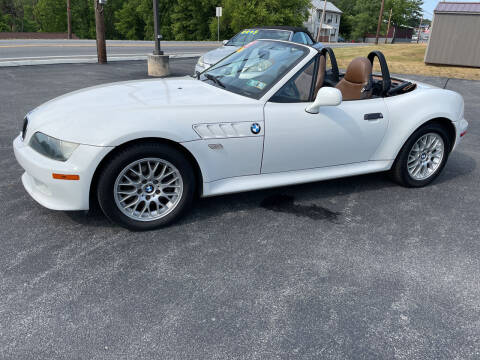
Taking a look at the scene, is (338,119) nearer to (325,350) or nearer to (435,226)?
(435,226)

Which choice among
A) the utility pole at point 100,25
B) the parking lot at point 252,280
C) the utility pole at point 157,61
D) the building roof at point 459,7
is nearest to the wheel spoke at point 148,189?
the parking lot at point 252,280

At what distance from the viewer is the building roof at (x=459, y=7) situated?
1606cm

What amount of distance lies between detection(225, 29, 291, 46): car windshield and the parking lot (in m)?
7.10

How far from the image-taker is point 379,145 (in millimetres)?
4059

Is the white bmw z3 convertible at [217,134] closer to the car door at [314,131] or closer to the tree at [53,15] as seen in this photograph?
the car door at [314,131]

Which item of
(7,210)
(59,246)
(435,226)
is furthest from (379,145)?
(7,210)

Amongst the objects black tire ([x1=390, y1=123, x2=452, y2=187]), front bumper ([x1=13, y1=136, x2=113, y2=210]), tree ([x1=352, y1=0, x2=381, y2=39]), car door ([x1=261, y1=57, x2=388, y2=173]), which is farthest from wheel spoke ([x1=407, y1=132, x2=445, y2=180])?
tree ([x1=352, y1=0, x2=381, y2=39])

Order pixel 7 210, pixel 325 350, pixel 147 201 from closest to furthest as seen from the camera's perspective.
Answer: pixel 325 350, pixel 147 201, pixel 7 210

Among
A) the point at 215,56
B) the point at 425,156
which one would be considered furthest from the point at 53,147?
the point at 215,56

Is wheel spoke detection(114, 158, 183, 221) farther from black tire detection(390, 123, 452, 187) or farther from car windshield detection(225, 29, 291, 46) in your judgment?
car windshield detection(225, 29, 291, 46)

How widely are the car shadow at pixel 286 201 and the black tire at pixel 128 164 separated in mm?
209

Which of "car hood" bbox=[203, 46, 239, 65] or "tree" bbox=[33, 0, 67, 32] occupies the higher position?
"tree" bbox=[33, 0, 67, 32]

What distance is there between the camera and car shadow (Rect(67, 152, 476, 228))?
3.54 metres

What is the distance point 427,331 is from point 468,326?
277mm
